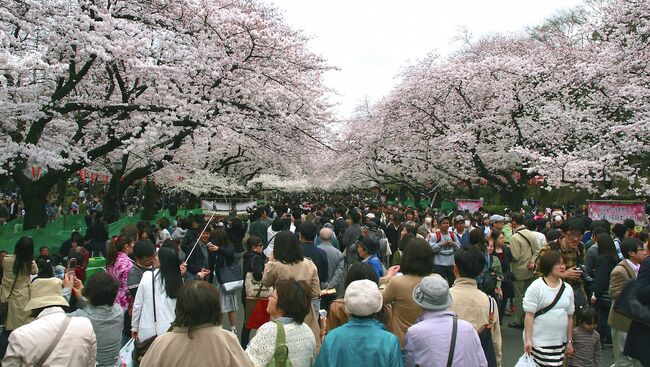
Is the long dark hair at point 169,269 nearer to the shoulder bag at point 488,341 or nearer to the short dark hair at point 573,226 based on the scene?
the shoulder bag at point 488,341

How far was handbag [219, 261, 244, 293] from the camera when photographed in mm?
7051

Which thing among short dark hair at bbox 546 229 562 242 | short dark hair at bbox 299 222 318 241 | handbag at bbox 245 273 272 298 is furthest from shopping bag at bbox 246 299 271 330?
short dark hair at bbox 546 229 562 242

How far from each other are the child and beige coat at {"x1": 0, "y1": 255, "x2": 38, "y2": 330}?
537cm

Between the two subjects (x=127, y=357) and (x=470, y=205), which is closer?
(x=127, y=357)

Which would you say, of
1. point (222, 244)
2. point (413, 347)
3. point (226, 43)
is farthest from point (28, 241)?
point (226, 43)

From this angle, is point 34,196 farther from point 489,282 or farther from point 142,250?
point 489,282

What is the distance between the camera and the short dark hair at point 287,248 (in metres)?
5.36

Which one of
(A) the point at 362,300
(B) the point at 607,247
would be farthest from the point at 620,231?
(A) the point at 362,300

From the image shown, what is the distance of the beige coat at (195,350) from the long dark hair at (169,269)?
1.75 m

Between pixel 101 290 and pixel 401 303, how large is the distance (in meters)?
2.33

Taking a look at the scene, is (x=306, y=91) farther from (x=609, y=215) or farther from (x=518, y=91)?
(x=518, y=91)

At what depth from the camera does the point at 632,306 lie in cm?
443

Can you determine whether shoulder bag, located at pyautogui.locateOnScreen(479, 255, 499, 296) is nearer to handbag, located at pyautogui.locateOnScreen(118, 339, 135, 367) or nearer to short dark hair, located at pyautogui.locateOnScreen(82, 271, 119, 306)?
handbag, located at pyautogui.locateOnScreen(118, 339, 135, 367)

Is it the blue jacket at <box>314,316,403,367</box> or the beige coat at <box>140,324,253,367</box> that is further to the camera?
the blue jacket at <box>314,316,403,367</box>
